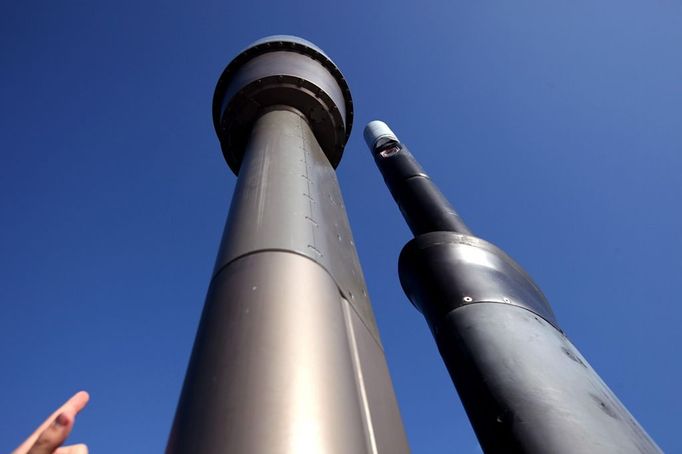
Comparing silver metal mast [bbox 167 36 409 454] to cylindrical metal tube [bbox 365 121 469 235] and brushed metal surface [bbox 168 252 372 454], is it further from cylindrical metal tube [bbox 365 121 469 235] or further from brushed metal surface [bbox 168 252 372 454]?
cylindrical metal tube [bbox 365 121 469 235]

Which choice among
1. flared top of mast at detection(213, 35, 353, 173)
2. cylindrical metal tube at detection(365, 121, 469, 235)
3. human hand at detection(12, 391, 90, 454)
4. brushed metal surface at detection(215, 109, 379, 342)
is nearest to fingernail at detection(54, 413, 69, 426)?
human hand at detection(12, 391, 90, 454)

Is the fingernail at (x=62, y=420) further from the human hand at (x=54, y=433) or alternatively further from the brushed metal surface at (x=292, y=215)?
the brushed metal surface at (x=292, y=215)

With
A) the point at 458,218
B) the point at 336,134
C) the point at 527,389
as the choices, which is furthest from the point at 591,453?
the point at 336,134

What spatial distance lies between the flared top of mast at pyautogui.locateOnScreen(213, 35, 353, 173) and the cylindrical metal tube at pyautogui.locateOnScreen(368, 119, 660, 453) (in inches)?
80.7

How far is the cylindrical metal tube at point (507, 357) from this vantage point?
8.18 feet

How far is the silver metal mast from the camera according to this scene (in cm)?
136

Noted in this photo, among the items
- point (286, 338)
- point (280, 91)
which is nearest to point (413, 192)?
point (280, 91)

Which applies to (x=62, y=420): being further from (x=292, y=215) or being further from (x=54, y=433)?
(x=292, y=215)

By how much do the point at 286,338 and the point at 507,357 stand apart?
190 cm

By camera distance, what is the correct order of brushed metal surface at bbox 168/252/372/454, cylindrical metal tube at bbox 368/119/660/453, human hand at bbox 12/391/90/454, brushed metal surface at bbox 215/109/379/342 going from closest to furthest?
human hand at bbox 12/391/90/454 < brushed metal surface at bbox 168/252/372/454 < brushed metal surface at bbox 215/109/379/342 < cylindrical metal tube at bbox 368/119/660/453

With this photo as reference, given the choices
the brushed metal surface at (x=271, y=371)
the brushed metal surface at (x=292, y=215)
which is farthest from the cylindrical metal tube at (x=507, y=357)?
the brushed metal surface at (x=271, y=371)

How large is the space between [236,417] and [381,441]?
1.94ft

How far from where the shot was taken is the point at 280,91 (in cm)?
505

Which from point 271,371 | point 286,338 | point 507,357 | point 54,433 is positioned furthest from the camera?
point 507,357
